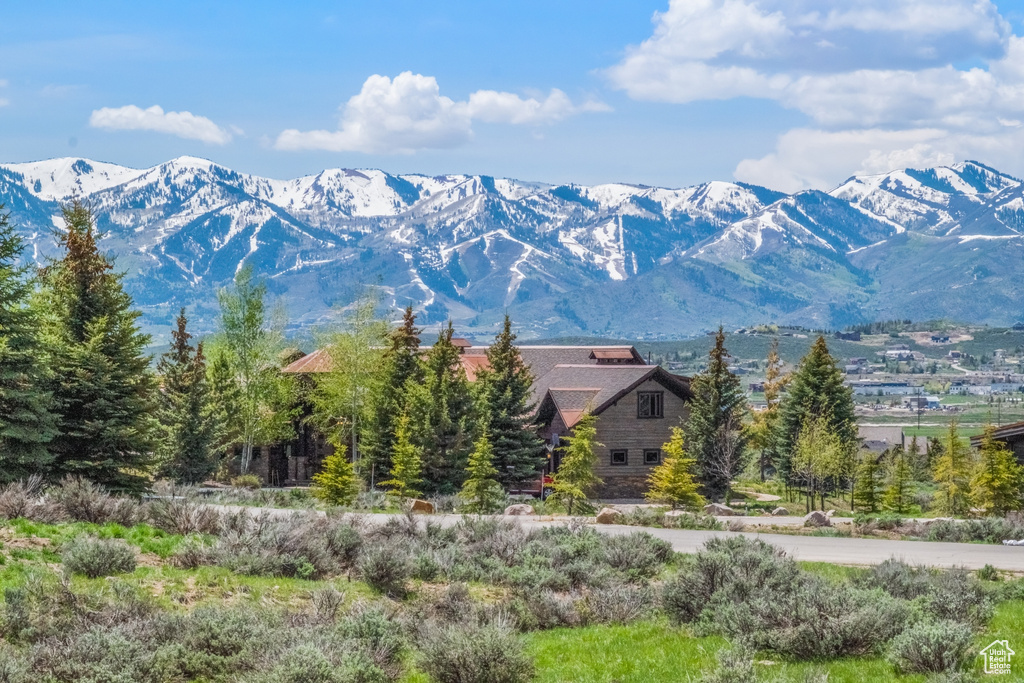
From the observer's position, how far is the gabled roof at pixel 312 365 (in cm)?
5797

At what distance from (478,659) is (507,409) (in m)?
33.9

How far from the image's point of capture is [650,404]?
53375mm

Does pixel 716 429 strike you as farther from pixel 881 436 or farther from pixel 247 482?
pixel 881 436

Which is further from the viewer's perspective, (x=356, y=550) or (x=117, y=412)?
(x=117, y=412)

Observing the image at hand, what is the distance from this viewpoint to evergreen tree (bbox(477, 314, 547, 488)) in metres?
43.7

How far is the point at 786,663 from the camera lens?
1075cm

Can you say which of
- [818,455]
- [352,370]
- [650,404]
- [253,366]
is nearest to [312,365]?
[253,366]

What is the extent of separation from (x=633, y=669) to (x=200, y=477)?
4035 centimetres

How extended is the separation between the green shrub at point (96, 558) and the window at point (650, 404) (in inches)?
1595

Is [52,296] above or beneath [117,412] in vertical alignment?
above

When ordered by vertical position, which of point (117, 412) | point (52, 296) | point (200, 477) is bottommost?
point (200, 477)

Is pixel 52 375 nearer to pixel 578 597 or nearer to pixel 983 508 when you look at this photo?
pixel 578 597

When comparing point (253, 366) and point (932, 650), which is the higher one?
point (253, 366)

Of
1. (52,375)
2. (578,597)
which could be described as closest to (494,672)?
(578,597)
